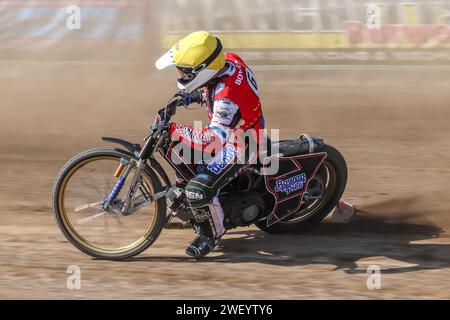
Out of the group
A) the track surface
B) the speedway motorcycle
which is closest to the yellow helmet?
the speedway motorcycle

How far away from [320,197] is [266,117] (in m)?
4.61

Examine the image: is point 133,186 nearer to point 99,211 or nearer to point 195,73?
point 99,211

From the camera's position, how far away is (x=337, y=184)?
718 centimetres

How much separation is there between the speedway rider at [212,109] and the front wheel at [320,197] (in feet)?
3.10

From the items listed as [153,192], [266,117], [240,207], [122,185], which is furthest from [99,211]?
[266,117]

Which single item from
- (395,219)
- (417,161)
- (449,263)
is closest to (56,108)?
(417,161)

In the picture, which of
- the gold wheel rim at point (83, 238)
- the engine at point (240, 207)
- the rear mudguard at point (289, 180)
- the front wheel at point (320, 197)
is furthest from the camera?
the front wheel at point (320, 197)

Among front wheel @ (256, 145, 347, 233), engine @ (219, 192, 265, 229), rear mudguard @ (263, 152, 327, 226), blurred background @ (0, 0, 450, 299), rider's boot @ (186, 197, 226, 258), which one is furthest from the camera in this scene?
front wheel @ (256, 145, 347, 233)

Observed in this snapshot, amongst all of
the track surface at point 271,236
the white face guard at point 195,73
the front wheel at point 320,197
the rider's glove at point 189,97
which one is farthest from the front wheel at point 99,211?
the front wheel at point 320,197

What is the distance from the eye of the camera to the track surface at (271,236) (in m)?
5.95

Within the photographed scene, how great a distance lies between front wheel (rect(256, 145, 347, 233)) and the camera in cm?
714

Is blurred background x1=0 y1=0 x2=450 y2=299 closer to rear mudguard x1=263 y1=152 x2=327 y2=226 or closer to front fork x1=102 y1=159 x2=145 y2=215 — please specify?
rear mudguard x1=263 y1=152 x2=327 y2=226

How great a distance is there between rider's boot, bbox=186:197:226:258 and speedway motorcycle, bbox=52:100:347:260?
0.28ft

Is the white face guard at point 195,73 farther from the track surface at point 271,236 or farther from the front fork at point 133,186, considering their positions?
the track surface at point 271,236
